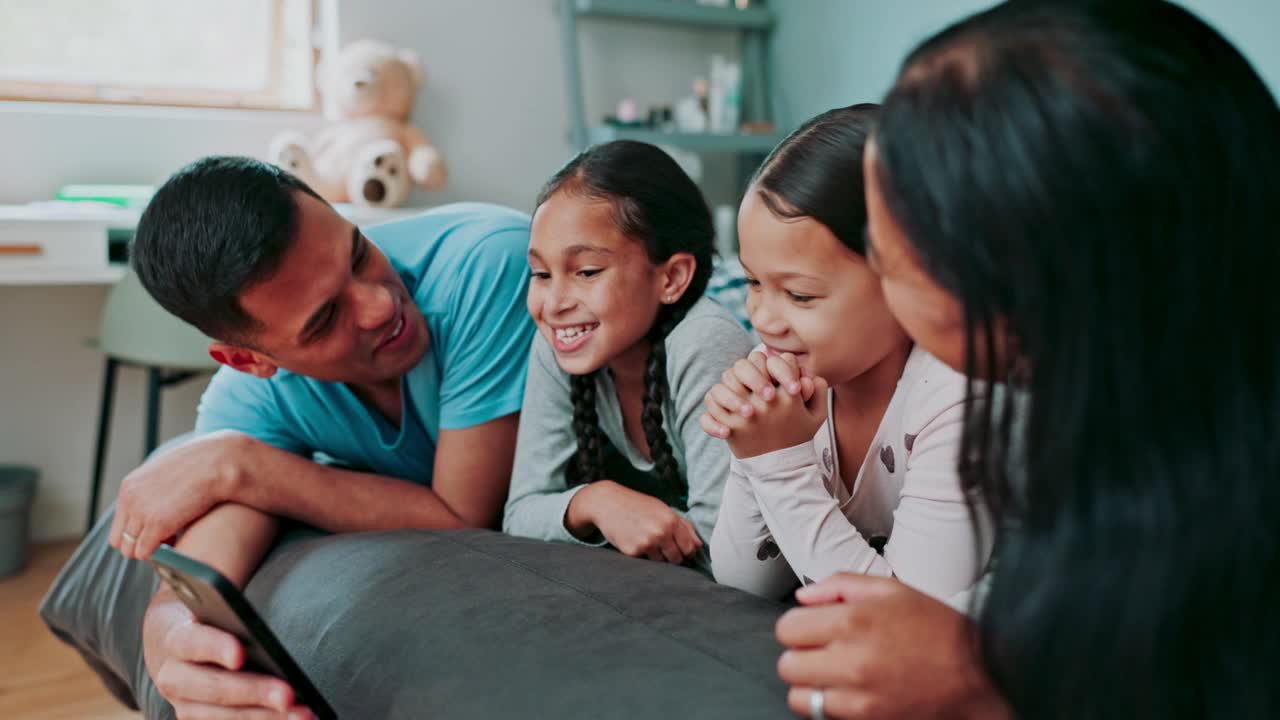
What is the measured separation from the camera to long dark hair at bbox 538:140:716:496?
4.00ft

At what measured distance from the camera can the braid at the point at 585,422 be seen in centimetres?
126

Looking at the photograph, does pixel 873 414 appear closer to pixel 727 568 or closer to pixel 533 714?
pixel 727 568

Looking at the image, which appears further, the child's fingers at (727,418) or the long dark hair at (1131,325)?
the child's fingers at (727,418)

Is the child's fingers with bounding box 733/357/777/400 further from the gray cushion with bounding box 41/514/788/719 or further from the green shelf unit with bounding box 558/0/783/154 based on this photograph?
the green shelf unit with bounding box 558/0/783/154

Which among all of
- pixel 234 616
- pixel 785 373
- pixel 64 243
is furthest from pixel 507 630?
pixel 64 243

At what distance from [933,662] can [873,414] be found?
453mm

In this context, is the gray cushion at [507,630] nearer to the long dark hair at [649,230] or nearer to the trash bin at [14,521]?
the long dark hair at [649,230]

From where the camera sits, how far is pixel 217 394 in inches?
58.1

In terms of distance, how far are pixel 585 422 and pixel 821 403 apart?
1.32ft

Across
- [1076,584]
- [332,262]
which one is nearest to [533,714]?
[1076,584]

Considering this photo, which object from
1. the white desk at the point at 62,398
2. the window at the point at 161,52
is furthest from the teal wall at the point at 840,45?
the window at the point at 161,52

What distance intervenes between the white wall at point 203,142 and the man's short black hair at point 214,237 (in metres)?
1.84

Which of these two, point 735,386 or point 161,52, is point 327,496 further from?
point 161,52

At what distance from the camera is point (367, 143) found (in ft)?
9.23
